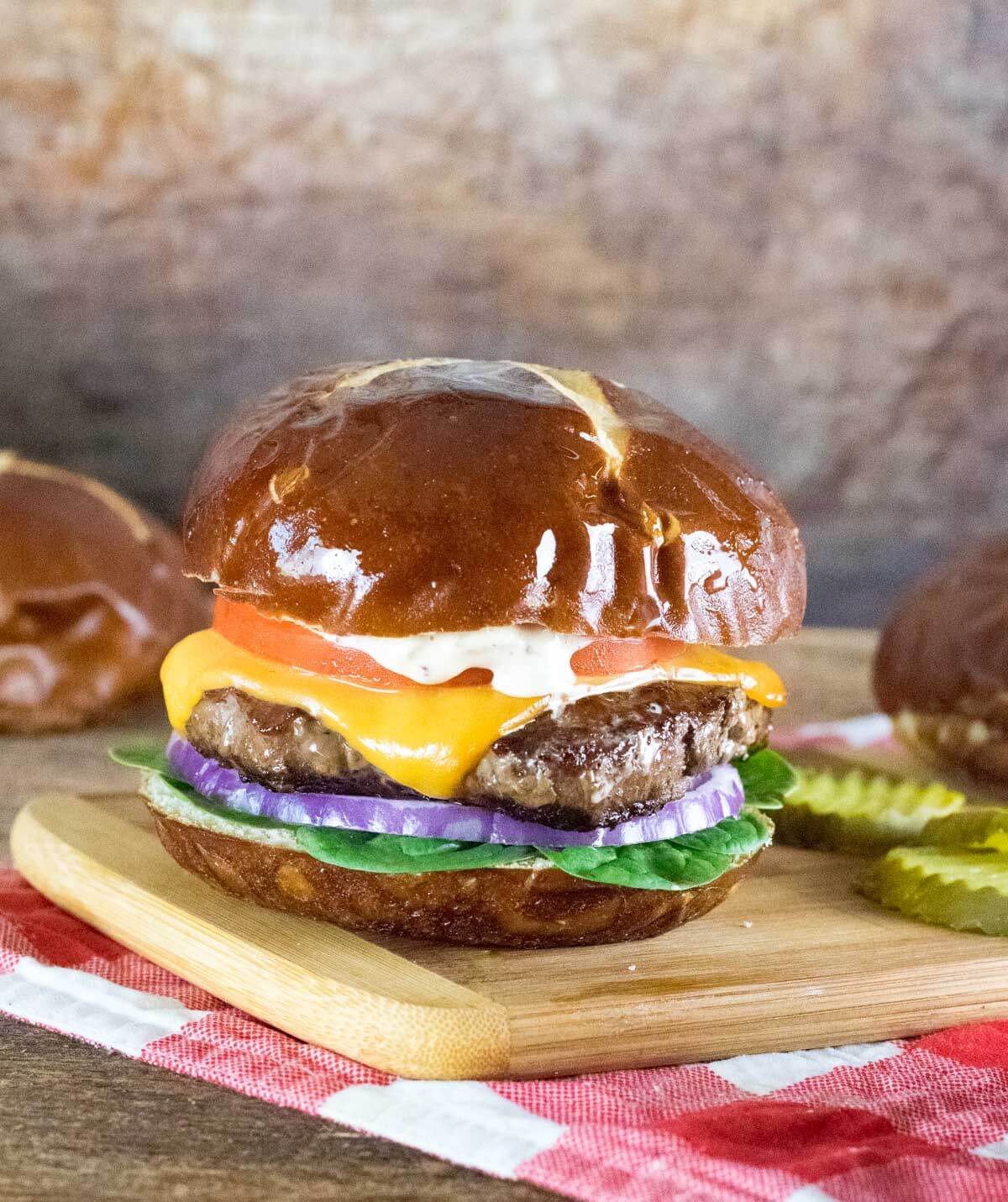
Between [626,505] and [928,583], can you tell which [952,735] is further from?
[626,505]

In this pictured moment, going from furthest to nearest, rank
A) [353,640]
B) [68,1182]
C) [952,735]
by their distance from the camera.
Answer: [952,735] → [353,640] → [68,1182]

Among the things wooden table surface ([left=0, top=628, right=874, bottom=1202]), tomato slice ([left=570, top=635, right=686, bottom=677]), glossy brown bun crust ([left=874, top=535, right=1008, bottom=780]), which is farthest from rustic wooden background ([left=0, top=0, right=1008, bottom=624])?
wooden table surface ([left=0, top=628, right=874, bottom=1202])

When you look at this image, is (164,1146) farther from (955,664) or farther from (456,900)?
(955,664)

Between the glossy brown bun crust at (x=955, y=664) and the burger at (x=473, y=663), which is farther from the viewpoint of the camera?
the glossy brown bun crust at (x=955, y=664)

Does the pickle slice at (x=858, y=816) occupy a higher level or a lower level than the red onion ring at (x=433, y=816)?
lower

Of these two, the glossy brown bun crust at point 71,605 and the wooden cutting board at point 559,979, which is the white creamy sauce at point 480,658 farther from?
the glossy brown bun crust at point 71,605

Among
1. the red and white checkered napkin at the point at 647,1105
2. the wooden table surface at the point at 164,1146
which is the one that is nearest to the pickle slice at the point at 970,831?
the red and white checkered napkin at the point at 647,1105

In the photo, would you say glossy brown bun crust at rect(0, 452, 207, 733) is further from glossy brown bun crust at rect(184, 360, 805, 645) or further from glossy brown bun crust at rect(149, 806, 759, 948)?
glossy brown bun crust at rect(149, 806, 759, 948)

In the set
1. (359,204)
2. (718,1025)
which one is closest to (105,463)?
(359,204)
